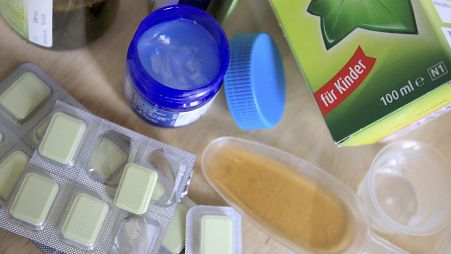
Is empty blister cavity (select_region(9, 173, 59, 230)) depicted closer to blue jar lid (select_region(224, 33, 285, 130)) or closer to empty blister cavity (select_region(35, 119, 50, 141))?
empty blister cavity (select_region(35, 119, 50, 141))

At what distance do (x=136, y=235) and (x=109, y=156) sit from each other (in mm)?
70

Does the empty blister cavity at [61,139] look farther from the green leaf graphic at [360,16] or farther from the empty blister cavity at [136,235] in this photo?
the green leaf graphic at [360,16]

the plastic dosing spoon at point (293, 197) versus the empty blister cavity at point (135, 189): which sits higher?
the empty blister cavity at point (135, 189)

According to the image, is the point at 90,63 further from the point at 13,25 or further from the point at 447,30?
the point at 447,30

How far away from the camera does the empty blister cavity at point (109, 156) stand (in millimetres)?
440

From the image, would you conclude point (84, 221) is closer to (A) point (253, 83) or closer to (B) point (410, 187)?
(A) point (253, 83)

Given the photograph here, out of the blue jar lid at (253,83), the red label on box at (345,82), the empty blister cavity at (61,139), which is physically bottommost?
the empty blister cavity at (61,139)

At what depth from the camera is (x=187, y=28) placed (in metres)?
0.45

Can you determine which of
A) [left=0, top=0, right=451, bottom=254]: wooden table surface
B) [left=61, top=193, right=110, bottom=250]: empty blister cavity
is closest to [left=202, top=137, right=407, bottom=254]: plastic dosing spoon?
[left=0, top=0, right=451, bottom=254]: wooden table surface

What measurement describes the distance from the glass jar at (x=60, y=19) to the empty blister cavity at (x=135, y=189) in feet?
0.42

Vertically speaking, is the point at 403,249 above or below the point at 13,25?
below

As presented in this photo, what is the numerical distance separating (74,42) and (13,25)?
0.18 ft

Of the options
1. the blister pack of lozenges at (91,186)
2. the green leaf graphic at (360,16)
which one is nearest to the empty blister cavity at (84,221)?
the blister pack of lozenges at (91,186)

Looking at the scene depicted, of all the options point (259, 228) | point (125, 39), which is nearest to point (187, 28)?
point (125, 39)
